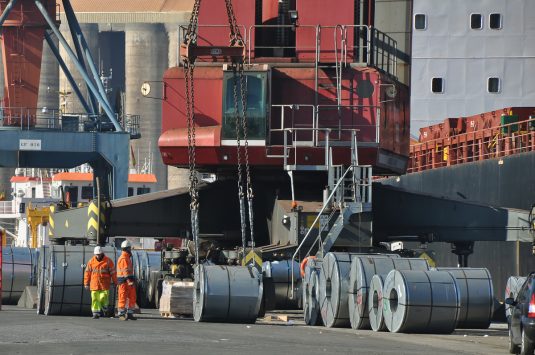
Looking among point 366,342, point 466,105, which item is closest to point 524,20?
point 466,105

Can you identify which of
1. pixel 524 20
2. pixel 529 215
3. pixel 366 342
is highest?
pixel 524 20

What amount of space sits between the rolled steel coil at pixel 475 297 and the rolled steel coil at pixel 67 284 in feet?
21.3

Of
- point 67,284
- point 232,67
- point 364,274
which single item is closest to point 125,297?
point 67,284

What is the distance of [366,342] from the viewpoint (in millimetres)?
19344

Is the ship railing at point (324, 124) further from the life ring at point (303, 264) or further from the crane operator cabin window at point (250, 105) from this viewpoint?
the life ring at point (303, 264)

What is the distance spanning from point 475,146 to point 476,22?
30.2ft

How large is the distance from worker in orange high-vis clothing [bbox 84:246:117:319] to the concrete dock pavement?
81 centimetres

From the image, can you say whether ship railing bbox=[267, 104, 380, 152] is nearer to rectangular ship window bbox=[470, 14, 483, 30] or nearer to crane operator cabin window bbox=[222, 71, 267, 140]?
crane operator cabin window bbox=[222, 71, 267, 140]

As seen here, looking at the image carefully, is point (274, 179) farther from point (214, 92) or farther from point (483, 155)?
point (483, 155)

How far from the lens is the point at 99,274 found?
2455cm

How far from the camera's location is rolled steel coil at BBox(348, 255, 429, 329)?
23344 mm

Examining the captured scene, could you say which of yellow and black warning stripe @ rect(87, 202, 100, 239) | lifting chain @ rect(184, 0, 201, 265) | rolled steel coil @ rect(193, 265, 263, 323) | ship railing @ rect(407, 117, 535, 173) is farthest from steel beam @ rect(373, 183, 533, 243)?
ship railing @ rect(407, 117, 535, 173)

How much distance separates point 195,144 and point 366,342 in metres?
11.2

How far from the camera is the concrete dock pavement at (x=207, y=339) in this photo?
17.1 metres
